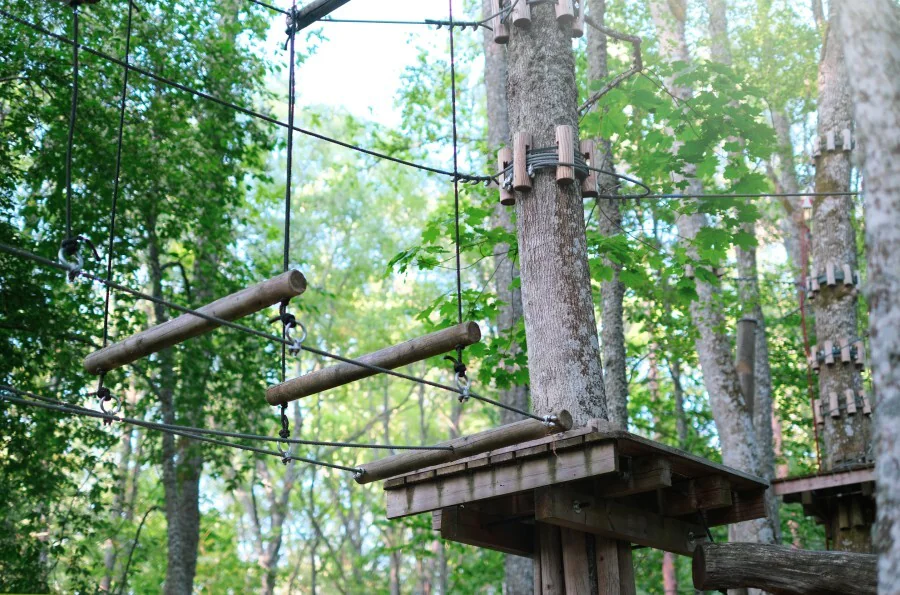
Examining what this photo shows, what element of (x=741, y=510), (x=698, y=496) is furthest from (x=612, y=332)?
(x=698, y=496)

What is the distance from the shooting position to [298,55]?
13.6 meters

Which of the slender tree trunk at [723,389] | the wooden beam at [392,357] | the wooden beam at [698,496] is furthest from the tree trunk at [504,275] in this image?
the wooden beam at [392,357]

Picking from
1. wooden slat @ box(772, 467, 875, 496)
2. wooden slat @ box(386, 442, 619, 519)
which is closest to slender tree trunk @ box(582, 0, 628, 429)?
wooden slat @ box(772, 467, 875, 496)

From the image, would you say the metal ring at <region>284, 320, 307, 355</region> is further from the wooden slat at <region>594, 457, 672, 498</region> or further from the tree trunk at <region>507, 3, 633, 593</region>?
the wooden slat at <region>594, 457, 672, 498</region>

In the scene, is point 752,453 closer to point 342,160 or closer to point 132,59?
point 132,59

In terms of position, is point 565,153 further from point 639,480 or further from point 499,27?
point 639,480

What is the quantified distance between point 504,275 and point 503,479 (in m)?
6.06

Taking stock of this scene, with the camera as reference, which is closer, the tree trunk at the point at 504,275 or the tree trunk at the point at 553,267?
the tree trunk at the point at 553,267

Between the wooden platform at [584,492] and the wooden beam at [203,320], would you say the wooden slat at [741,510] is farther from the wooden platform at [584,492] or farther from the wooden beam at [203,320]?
the wooden beam at [203,320]

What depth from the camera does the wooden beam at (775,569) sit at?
511 cm

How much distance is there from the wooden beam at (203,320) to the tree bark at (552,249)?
158 cm

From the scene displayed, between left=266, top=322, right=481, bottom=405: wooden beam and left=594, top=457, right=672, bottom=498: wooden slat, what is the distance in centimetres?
103

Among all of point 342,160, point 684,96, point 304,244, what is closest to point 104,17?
point 684,96

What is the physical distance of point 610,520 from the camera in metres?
4.89
